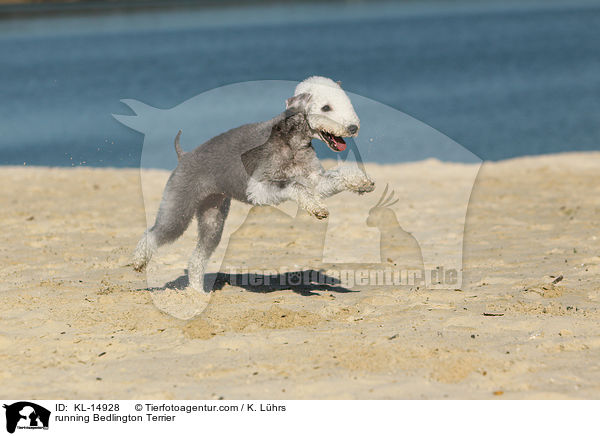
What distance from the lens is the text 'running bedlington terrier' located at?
6.53 meters

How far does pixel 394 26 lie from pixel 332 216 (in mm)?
50351

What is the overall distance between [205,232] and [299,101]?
5.95 feet

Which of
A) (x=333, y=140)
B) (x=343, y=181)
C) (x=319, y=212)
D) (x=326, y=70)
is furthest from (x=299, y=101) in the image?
(x=326, y=70)

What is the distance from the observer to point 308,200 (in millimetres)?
6543

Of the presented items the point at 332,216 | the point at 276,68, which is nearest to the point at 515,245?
the point at 332,216

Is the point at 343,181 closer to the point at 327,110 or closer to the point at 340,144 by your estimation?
the point at 340,144

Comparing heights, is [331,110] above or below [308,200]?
above

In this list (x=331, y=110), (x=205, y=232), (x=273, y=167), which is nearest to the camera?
(x=331, y=110)

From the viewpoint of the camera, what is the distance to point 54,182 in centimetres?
1380

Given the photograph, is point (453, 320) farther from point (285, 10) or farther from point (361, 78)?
point (285, 10)

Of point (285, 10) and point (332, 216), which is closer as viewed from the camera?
point (332, 216)
